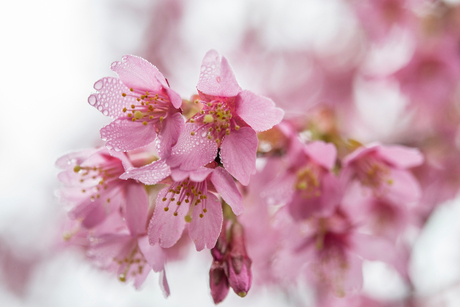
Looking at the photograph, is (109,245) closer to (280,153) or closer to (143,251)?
(143,251)

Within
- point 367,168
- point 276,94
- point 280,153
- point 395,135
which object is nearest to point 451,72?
point 395,135

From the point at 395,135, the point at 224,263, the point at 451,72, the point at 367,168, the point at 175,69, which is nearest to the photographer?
the point at 224,263

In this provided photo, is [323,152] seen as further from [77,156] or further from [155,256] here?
[77,156]

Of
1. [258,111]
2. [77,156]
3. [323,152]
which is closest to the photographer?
[258,111]

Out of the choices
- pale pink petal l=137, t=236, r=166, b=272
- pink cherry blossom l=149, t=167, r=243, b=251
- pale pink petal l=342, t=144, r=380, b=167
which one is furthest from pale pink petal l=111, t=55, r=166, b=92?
pale pink petal l=342, t=144, r=380, b=167

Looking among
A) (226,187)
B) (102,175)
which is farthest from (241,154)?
(102,175)

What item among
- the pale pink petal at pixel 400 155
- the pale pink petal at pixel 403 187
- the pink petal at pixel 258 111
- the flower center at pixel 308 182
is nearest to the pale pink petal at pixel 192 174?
the pink petal at pixel 258 111
